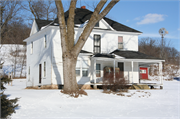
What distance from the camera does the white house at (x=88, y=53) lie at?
17.5 m

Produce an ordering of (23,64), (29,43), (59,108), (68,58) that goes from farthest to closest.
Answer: (23,64), (29,43), (68,58), (59,108)

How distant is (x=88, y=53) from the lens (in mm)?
18094

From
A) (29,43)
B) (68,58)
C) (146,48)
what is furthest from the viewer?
(146,48)

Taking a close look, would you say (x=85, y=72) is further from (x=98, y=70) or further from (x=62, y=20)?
(x=62, y=20)

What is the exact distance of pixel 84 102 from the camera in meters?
10.5

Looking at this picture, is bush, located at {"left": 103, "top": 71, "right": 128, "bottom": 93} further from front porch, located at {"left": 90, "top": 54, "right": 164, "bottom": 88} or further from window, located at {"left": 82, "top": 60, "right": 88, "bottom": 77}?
window, located at {"left": 82, "top": 60, "right": 88, "bottom": 77}

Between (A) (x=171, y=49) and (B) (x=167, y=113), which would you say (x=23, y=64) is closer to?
(B) (x=167, y=113)

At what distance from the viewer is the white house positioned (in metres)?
17.5

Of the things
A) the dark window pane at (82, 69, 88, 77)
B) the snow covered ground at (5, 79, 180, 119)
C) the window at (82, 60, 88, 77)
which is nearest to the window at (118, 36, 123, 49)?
the window at (82, 60, 88, 77)

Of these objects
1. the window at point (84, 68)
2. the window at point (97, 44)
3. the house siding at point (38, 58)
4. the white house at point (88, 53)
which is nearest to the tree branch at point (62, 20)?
the white house at point (88, 53)

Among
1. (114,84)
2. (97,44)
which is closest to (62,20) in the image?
(114,84)

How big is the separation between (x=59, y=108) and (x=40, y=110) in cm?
93

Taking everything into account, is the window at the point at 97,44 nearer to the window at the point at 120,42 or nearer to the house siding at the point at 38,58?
the window at the point at 120,42

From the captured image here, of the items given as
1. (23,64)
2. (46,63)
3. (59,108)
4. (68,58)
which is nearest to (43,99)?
(59,108)
